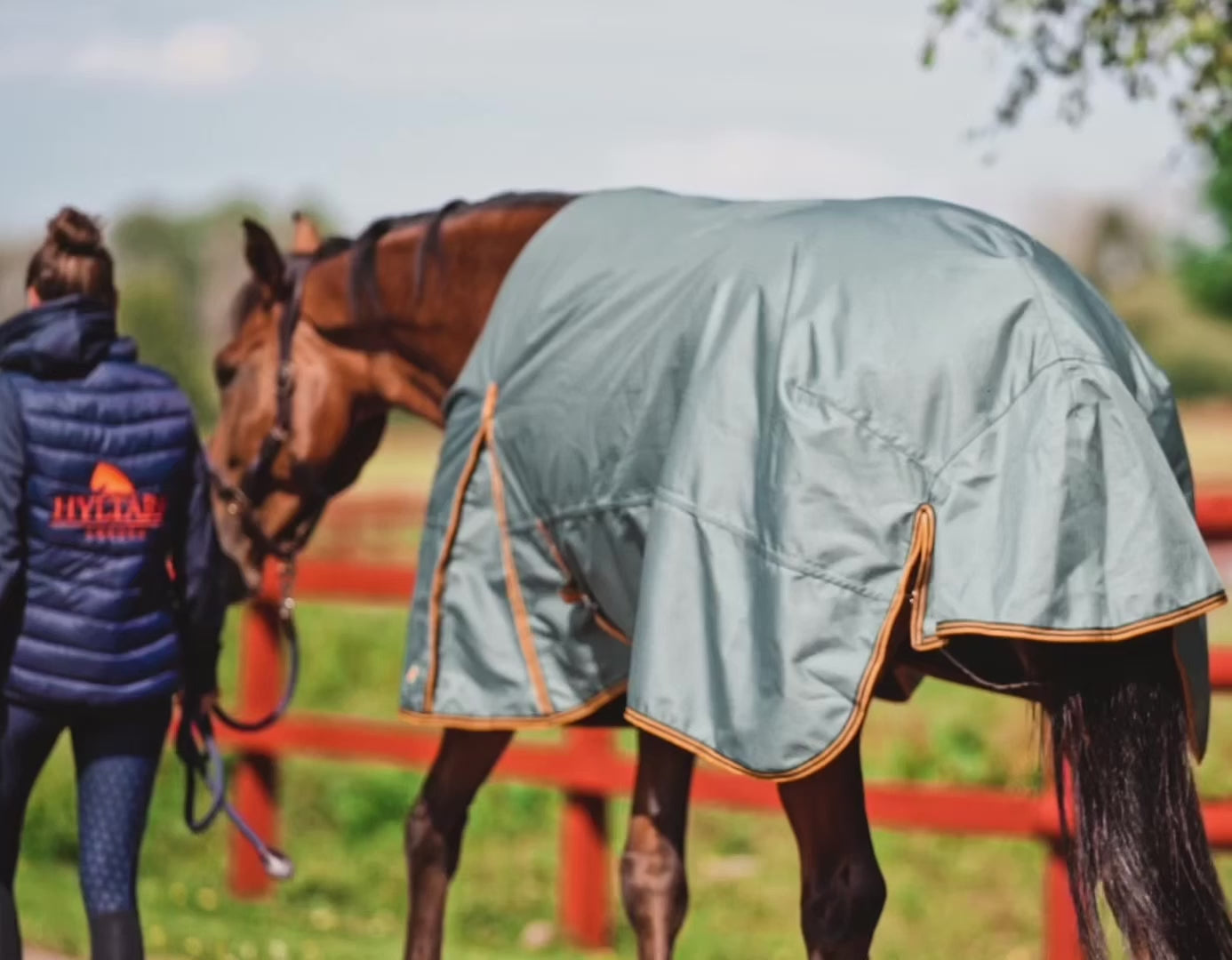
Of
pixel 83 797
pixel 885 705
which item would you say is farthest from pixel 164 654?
pixel 885 705

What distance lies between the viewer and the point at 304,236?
525 cm

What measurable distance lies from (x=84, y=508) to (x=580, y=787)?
9.94ft

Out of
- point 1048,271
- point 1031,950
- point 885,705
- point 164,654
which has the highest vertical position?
point 1048,271

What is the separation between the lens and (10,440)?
12.9ft

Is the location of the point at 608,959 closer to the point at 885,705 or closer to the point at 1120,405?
the point at 1120,405

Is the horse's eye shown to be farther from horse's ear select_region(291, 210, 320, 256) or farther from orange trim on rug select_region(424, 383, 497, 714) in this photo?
orange trim on rug select_region(424, 383, 497, 714)

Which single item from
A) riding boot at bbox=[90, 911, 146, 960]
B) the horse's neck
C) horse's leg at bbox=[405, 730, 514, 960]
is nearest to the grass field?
horse's leg at bbox=[405, 730, 514, 960]

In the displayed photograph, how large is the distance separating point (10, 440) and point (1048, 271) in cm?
205

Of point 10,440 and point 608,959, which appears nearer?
point 10,440

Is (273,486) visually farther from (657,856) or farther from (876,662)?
(876,662)

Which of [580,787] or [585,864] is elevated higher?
[580,787]

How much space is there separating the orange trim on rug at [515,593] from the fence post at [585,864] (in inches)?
104

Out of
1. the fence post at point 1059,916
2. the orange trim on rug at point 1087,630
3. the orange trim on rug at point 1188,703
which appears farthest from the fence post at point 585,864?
the orange trim on rug at point 1087,630

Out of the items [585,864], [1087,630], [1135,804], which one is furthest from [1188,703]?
[585,864]
